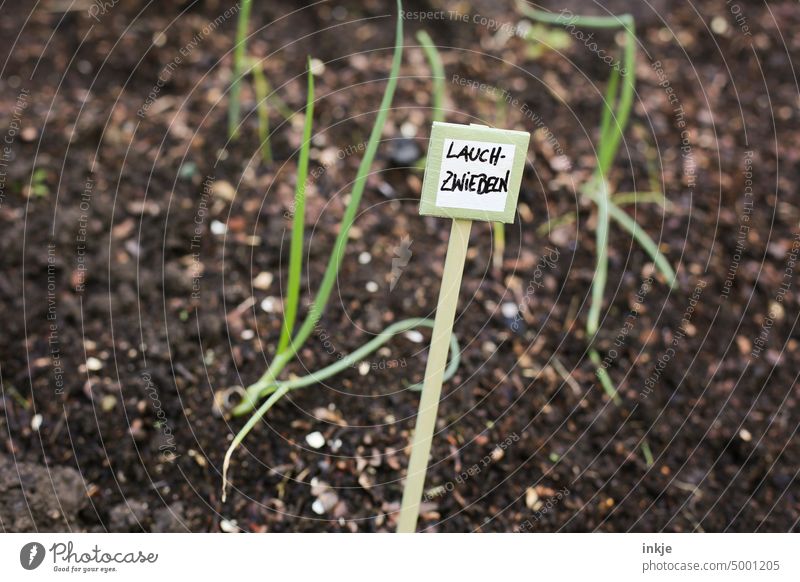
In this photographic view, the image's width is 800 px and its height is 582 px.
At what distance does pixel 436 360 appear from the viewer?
2.73ft

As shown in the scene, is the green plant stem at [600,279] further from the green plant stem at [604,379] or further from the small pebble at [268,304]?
the small pebble at [268,304]

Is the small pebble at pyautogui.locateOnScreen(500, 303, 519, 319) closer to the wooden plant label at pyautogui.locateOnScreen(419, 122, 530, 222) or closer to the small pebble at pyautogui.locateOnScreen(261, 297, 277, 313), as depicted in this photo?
the small pebble at pyautogui.locateOnScreen(261, 297, 277, 313)

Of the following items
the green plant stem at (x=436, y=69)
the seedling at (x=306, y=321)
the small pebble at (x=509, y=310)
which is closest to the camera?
the seedling at (x=306, y=321)

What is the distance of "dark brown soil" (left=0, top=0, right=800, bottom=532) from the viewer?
1.09m

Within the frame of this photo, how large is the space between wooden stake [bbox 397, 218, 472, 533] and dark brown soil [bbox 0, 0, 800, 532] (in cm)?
19

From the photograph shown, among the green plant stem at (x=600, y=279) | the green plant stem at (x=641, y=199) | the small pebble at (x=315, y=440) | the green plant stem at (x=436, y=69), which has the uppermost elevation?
the green plant stem at (x=436, y=69)

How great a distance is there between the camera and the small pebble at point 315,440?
1.09 meters

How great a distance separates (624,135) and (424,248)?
506 millimetres

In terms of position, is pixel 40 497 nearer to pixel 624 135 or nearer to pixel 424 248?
pixel 424 248

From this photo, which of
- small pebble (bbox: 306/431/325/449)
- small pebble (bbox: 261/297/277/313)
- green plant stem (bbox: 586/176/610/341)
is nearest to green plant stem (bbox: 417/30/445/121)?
green plant stem (bbox: 586/176/610/341)

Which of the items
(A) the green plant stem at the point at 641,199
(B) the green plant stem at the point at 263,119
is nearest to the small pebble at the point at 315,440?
(B) the green plant stem at the point at 263,119

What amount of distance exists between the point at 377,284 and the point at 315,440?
297mm

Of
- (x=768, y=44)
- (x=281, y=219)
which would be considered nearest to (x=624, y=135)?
(x=768, y=44)
